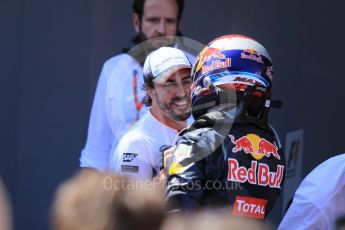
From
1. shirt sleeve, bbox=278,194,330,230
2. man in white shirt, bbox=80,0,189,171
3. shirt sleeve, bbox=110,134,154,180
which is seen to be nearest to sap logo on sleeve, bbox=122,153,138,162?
shirt sleeve, bbox=110,134,154,180

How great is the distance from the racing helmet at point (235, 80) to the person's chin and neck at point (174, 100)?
0.57m

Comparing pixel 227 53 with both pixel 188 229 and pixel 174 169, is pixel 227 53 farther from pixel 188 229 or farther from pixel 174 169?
pixel 188 229

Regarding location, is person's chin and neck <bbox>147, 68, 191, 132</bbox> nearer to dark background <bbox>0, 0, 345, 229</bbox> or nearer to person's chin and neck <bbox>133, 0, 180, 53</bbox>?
person's chin and neck <bbox>133, 0, 180, 53</bbox>

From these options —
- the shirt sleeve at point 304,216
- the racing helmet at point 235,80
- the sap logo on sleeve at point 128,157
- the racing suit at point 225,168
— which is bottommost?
the shirt sleeve at point 304,216

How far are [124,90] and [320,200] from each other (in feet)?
5.67

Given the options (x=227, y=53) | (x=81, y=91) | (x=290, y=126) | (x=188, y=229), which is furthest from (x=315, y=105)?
(x=188, y=229)

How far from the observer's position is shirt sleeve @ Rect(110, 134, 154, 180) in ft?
11.3

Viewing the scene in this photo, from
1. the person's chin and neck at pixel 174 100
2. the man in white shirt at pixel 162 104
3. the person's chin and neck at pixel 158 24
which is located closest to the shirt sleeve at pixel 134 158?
the man in white shirt at pixel 162 104

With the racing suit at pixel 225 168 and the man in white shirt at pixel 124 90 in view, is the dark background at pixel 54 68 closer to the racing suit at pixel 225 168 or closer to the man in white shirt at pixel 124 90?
the man in white shirt at pixel 124 90

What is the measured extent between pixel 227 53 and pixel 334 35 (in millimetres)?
3081

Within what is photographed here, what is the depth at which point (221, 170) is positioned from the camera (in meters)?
2.85

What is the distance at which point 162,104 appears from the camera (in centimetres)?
370

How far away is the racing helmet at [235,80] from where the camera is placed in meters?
2.98

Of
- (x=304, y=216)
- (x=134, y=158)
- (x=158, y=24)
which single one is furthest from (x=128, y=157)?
(x=158, y=24)
